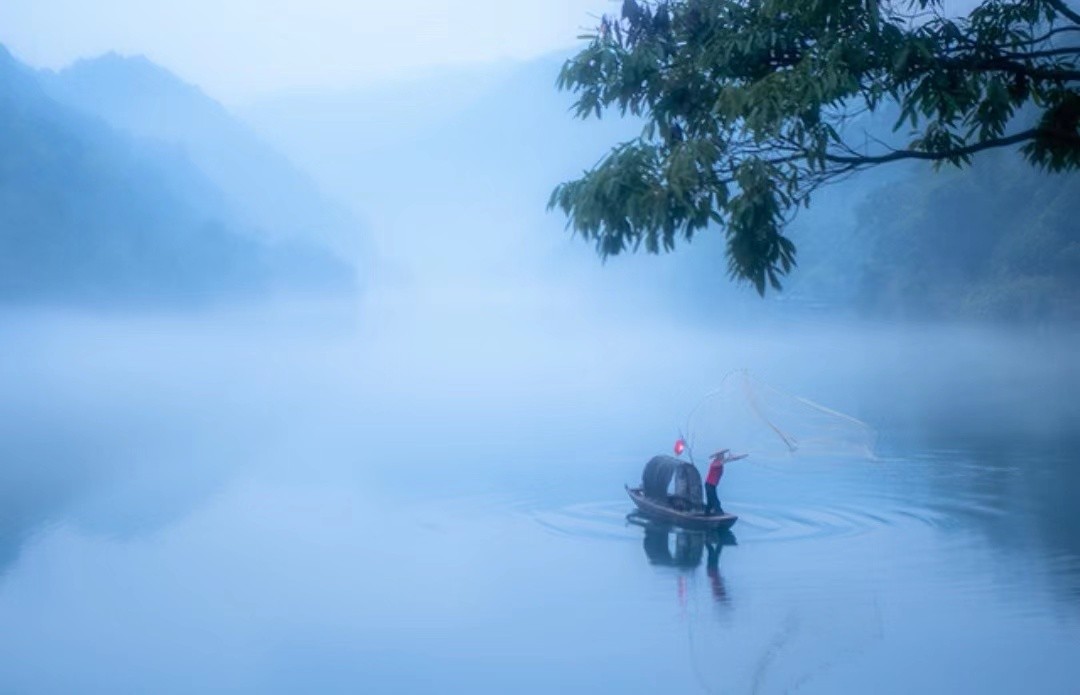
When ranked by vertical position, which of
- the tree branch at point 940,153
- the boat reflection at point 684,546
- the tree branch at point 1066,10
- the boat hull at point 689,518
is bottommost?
the boat reflection at point 684,546

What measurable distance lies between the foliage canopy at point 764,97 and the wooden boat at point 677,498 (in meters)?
3.90

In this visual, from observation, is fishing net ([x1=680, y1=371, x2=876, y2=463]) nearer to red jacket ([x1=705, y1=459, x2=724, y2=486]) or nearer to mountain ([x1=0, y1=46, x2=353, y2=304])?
red jacket ([x1=705, y1=459, x2=724, y2=486])

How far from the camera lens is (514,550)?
973cm

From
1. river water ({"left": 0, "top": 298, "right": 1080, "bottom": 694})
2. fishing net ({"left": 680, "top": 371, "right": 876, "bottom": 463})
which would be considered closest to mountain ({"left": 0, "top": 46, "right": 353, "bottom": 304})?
river water ({"left": 0, "top": 298, "right": 1080, "bottom": 694})

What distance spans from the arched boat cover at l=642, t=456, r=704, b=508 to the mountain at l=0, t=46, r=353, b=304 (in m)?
29.5

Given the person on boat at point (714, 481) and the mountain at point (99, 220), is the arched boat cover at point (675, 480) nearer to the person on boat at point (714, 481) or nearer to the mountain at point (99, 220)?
the person on boat at point (714, 481)

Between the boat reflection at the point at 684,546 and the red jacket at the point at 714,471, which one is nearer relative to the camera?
the boat reflection at the point at 684,546

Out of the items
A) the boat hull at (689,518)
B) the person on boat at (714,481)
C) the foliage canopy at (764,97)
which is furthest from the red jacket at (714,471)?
the foliage canopy at (764,97)

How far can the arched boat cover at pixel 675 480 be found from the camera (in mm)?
9898

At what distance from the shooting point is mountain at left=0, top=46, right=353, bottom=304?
37.1 m

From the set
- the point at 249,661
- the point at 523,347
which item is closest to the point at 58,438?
the point at 249,661

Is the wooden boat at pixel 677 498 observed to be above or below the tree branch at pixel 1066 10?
below

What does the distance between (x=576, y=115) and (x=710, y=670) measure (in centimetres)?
269

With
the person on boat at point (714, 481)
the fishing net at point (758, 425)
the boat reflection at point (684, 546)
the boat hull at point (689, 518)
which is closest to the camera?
the boat reflection at point (684, 546)
